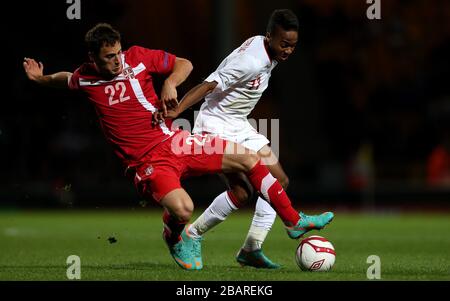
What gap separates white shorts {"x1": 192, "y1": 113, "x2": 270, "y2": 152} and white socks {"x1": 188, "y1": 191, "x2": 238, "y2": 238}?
537 mm

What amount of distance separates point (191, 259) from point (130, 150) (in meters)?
1.07

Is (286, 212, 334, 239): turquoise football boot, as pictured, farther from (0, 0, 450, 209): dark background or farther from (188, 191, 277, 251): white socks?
(0, 0, 450, 209): dark background

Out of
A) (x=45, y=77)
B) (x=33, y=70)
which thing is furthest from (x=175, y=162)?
(x=33, y=70)

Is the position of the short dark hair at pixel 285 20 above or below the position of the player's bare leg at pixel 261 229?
above

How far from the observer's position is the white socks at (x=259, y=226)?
9266 mm

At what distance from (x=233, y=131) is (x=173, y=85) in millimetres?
1155

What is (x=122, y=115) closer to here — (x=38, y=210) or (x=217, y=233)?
(x=217, y=233)

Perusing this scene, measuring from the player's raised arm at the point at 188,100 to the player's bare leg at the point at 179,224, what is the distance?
0.64m

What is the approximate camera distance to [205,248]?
38.8ft

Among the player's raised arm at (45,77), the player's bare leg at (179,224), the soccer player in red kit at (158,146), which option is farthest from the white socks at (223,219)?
the player's raised arm at (45,77)

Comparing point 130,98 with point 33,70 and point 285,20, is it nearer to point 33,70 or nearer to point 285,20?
point 33,70

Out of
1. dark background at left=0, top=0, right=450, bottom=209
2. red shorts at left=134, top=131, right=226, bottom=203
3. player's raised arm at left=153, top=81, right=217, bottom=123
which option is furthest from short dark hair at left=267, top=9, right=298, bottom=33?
dark background at left=0, top=0, right=450, bottom=209

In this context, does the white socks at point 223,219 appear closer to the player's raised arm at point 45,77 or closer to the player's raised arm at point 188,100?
the player's raised arm at point 188,100
